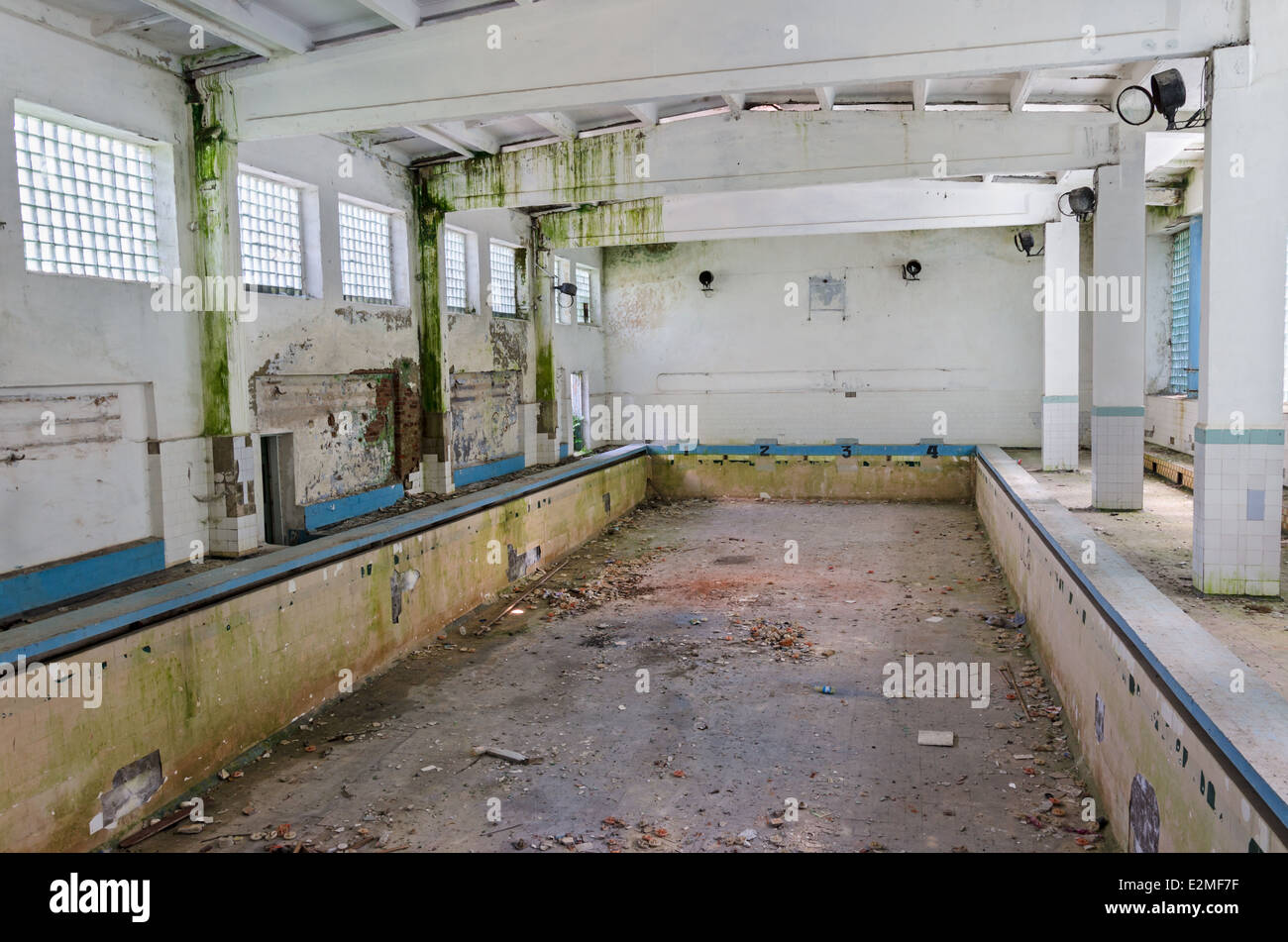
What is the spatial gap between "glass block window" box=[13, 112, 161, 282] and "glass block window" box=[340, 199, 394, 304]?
2.61 meters

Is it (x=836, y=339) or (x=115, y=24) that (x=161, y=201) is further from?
(x=836, y=339)

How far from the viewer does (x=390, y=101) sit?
282 inches

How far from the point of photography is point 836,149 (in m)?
9.67

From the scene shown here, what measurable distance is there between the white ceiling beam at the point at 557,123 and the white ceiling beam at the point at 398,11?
107 inches

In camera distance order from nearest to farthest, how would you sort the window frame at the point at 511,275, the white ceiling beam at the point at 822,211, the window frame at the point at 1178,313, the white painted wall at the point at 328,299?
the white painted wall at the point at 328,299, the white ceiling beam at the point at 822,211, the window frame at the point at 511,275, the window frame at the point at 1178,313

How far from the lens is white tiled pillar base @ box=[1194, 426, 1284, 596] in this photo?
6090mm

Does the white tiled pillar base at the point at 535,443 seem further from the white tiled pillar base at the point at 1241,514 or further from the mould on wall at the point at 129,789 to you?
the white tiled pillar base at the point at 1241,514

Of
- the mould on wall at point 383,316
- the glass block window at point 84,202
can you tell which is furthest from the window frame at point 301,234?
the glass block window at point 84,202

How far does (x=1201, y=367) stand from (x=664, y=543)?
297 inches

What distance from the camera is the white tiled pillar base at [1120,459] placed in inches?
366

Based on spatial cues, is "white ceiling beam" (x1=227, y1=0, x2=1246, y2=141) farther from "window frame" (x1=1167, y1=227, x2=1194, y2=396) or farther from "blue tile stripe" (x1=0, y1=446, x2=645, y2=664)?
"window frame" (x1=1167, y1=227, x2=1194, y2=396)

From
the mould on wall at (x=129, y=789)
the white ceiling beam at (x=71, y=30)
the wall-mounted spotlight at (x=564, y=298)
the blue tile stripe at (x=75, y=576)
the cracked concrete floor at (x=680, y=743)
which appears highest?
the white ceiling beam at (x=71, y=30)

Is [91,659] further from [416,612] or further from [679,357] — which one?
[679,357]

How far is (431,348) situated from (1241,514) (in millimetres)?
8807
